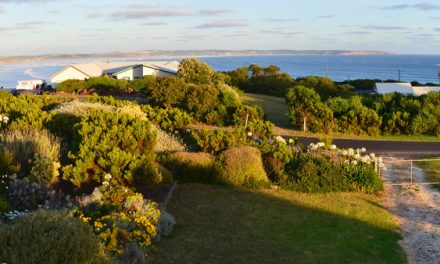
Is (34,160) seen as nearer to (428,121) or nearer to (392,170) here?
Answer: (392,170)

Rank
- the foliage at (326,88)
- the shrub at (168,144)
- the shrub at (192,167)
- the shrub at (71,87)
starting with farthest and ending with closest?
the shrub at (71,87) < the foliage at (326,88) < the shrub at (168,144) < the shrub at (192,167)

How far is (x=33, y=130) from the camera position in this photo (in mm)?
15070

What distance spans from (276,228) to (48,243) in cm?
576

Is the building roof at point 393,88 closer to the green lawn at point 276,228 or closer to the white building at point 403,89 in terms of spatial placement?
the white building at point 403,89

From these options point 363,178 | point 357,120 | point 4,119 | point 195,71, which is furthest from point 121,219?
point 195,71

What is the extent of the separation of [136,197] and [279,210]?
11.8ft

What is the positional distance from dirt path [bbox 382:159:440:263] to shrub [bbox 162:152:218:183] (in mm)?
4865

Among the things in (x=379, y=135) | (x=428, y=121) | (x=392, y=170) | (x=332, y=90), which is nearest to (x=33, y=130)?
(x=392, y=170)

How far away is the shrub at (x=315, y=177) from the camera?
44.3 ft

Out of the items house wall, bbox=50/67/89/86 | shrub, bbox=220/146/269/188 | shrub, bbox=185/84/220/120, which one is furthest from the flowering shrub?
house wall, bbox=50/67/89/86

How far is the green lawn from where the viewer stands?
8859 mm

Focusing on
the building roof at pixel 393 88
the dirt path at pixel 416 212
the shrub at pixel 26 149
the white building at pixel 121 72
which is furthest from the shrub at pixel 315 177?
the white building at pixel 121 72

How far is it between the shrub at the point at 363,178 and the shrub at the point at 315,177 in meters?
0.21

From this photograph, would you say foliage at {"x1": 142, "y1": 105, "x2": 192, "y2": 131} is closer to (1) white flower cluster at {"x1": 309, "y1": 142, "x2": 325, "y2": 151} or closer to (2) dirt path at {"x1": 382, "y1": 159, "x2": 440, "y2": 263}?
(1) white flower cluster at {"x1": 309, "y1": 142, "x2": 325, "y2": 151}
